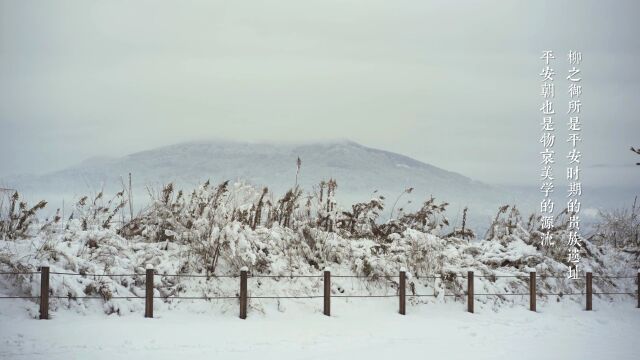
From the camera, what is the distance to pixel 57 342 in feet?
45.3

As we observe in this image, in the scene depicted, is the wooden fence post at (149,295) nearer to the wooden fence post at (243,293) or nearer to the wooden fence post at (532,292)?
the wooden fence post at (243,293)

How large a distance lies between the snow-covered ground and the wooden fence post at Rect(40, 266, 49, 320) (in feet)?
0.83

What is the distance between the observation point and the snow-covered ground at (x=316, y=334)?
13.9 metres

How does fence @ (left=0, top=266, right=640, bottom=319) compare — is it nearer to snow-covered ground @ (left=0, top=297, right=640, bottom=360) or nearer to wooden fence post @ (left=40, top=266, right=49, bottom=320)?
wooden fence post @ (left=40, top=266, right=49, bottom=320)

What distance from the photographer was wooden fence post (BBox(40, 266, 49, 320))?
50.7ft

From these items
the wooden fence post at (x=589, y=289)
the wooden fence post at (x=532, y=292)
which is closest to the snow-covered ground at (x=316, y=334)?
the wooden fence post at (x=532, y=292)

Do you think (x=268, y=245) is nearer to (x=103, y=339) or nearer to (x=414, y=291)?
(x=414, y=291)

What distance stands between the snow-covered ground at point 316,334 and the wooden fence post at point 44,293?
254mm

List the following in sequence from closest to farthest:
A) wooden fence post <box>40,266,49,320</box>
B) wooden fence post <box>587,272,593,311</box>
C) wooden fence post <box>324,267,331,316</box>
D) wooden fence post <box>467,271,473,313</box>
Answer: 1. wooden fence post <box>40,266,49,320</box>
2. wooden fence post <box>324,267,331,316</box>
3. wooden fence post <box>467,271,473,313</box>
4. wooden fence post <box>587,272,593,311</box>

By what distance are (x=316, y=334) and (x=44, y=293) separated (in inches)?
247

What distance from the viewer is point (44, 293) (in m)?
15.5

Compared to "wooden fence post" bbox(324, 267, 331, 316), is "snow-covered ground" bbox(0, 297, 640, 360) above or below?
below

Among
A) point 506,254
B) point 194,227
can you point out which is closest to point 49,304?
point 194,227

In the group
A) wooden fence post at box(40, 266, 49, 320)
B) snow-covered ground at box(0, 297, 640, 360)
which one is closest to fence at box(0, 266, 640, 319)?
wooden fence post at box(40, 266, 49, 320)
